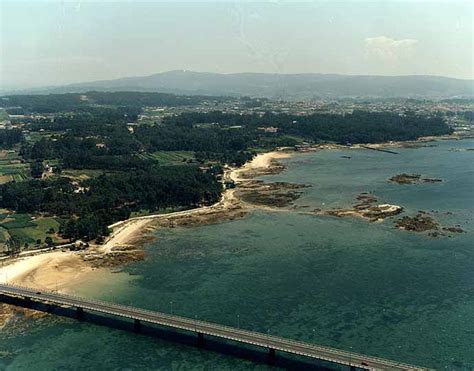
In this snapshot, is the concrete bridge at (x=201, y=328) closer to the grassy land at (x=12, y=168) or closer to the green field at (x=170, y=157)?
the grassy land at (x=12, y=168)

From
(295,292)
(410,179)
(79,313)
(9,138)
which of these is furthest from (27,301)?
(9,138)

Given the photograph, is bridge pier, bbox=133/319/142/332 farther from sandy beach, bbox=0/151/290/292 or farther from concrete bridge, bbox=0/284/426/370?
sandy beach, bbox=0/151/290/292

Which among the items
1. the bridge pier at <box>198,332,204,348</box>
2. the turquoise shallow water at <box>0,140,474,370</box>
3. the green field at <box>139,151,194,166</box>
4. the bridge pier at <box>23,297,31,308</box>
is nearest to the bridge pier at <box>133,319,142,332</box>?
the turquoise shallow water at <box>0,140,474,370</box>

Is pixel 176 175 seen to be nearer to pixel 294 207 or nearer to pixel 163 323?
pixel 294 207

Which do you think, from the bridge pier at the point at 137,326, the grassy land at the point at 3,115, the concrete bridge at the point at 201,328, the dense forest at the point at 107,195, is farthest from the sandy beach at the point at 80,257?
the grassy land at the point at 3,115

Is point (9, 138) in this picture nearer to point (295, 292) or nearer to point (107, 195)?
point (107, 195)

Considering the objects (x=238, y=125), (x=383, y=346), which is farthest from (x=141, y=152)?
(x=383, y=346)
